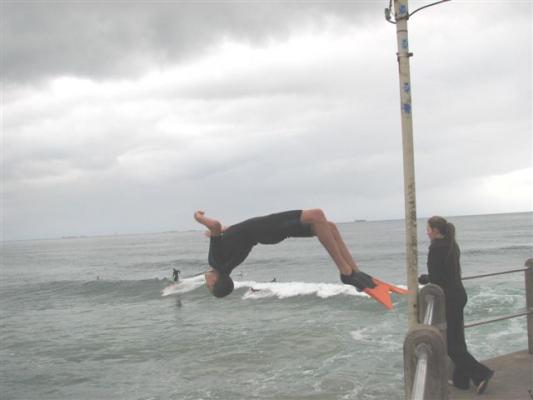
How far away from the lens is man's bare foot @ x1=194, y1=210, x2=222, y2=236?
4.12 meters

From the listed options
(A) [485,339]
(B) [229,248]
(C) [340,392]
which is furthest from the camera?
(A) [485,339]

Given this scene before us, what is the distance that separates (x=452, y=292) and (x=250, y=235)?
105 inches

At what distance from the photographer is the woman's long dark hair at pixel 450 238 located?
524 centimetres

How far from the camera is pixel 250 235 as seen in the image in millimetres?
4199

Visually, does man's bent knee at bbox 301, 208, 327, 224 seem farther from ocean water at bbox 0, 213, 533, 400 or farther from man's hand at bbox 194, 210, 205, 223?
ocean water at bbox 0, 213, 533, 400

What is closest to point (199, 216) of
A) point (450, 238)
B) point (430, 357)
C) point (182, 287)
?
point (430, 357)

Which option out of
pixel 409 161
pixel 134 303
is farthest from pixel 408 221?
pixel 134 303

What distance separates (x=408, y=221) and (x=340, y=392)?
23.7 feet

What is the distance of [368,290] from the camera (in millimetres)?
3906

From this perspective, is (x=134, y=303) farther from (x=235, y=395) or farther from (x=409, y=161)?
(x=409, y=161)

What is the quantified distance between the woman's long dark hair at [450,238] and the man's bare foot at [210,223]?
2432mm

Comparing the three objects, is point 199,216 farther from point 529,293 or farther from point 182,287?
point 182,287

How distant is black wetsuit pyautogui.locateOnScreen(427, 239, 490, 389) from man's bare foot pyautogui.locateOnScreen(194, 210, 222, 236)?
2.58 meters

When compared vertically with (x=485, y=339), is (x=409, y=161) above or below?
above
